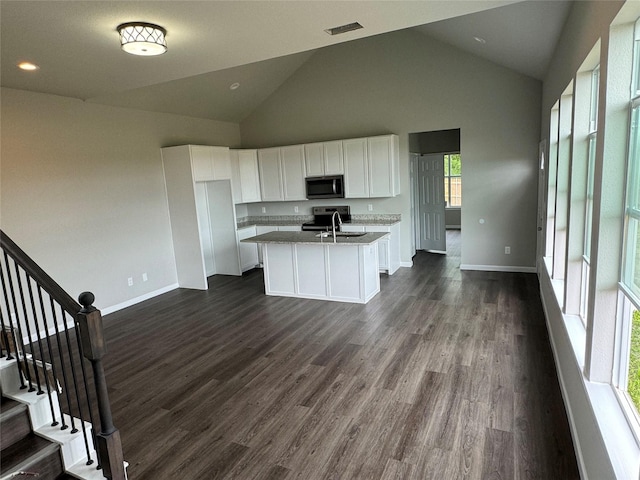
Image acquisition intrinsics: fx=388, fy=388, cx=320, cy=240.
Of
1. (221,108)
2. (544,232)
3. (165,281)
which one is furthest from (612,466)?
(221,108)

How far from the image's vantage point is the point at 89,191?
16.7ft

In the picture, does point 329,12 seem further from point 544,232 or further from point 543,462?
point 544,232

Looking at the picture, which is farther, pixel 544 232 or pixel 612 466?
pixel 544 232

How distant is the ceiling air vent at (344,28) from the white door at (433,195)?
17.2 feet

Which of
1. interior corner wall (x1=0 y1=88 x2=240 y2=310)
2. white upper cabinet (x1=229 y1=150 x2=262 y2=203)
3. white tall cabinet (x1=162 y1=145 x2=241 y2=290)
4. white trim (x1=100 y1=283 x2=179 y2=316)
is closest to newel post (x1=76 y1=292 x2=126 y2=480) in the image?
interior corner wall (x1=0 y1=88 x2=240 y2=310)

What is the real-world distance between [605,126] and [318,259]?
12.8 ft

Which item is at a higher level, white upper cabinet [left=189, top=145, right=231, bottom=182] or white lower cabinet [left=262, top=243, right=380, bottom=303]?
white upper cabinet [left=189, top=145, right=231, bottom=182]

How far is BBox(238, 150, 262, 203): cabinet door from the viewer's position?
24.0ft

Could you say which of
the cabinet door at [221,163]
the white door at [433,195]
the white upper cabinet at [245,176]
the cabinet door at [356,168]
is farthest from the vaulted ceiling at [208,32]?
the white door at [433,195]

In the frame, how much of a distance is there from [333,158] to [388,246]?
1851mm

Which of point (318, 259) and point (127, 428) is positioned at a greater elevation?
point (318, 259)

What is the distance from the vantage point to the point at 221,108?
703 centimetres

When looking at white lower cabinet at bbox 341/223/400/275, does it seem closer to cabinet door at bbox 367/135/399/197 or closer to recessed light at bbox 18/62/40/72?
cabinet door at bbox 367/135/399/197

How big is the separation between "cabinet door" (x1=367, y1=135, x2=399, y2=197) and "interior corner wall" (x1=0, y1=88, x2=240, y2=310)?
3.22m
